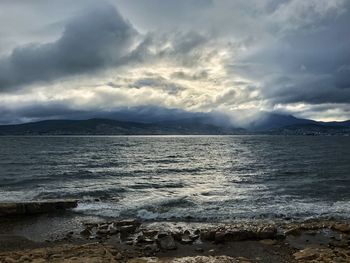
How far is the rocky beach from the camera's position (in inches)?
700

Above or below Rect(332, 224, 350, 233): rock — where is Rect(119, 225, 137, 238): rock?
below

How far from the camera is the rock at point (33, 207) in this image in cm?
2738

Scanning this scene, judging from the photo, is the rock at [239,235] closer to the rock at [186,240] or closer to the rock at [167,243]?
the rock at [186,240]

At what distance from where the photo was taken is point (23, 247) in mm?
20609

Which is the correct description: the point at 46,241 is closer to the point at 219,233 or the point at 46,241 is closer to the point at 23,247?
the point at 23,247

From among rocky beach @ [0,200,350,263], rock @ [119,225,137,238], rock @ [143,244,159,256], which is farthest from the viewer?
rock @ [119,225,137,238]

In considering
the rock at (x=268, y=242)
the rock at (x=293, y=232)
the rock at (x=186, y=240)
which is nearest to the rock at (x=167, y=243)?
the rock at (x=186, y=240)

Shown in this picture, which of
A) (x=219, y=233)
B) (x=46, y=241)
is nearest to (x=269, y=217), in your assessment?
(x=219, y=233)

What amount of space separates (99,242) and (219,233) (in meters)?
7.05

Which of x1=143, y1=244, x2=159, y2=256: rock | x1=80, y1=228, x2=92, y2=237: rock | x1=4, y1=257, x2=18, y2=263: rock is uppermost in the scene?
x1=4, y1=257, x2=18, y2=263: rock

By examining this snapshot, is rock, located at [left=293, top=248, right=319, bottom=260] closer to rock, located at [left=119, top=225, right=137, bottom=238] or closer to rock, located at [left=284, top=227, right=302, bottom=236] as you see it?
rock, located at [left=284, top=227, right=302, bottom=236]

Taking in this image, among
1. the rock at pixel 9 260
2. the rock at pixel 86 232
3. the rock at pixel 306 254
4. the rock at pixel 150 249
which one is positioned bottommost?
the rock at pixel 86 232

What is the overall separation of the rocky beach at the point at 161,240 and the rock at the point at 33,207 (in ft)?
0.31

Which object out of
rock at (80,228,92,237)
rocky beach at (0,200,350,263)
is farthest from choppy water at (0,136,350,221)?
rock at (80,228,92,237)
